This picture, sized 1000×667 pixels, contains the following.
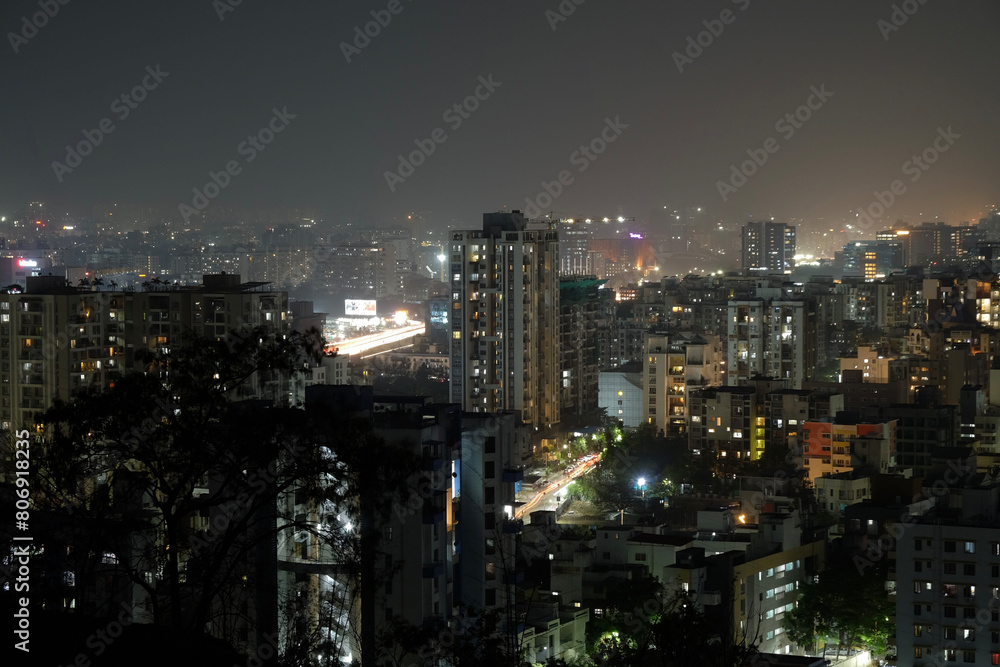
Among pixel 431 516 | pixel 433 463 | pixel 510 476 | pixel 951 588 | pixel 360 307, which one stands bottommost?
pixel 951 588

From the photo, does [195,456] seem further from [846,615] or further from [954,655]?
[846,615]

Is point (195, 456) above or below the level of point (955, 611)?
above

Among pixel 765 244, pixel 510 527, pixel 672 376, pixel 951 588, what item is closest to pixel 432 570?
pixel 510 527

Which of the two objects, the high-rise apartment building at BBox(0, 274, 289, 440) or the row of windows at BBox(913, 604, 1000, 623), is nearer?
the row of windows at BBox(913, 604, 1000, 623)

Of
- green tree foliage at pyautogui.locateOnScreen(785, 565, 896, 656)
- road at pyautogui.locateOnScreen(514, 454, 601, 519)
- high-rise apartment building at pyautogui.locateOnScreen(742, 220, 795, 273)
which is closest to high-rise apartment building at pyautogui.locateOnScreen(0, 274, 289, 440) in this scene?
road at pyautogui.locateOnScreen(514, 454, 601, 519)

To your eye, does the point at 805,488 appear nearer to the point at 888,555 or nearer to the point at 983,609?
the point at 888,555

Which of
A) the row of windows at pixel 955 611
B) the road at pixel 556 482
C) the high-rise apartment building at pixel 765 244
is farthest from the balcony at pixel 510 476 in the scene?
the high-rise apartment building at pixel 765 244

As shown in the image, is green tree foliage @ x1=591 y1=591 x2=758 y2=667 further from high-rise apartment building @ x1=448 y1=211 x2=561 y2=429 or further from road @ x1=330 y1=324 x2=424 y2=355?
road @ x1=330 y1=324 x2=424 y2=355
